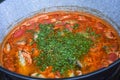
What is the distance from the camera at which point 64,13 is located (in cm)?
204

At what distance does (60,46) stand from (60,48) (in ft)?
0.06

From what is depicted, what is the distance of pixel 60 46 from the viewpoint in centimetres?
173

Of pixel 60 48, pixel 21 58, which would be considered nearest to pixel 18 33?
pixel 21 58

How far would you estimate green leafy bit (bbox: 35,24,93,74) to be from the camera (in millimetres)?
1636

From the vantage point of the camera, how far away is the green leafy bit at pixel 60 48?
1.64 meters

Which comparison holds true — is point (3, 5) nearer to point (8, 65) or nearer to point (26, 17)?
point (26, 17)

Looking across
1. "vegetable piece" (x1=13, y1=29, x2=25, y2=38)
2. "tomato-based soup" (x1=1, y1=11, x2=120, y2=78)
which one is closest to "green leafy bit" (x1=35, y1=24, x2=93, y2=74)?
"tomato-based soup" (x1=1, y1=11, x2=120, y2=78)

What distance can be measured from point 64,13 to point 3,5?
47 centimetres

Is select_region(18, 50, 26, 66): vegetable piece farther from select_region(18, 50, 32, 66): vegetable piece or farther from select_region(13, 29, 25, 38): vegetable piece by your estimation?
select_region(13, 29, 25, 38): vegetable piece

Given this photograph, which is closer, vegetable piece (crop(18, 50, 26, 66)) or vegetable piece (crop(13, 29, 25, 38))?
vegetable piece (crop(18, 50, 26, 66))

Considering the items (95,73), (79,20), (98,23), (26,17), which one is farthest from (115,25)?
(95,73)

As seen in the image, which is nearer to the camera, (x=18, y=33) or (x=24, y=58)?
(x=24, y=58)

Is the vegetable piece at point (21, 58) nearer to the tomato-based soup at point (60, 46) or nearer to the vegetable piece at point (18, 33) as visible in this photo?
the tomato-based soup at point (60, 46)

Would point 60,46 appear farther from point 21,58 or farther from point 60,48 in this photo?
point 21,58
